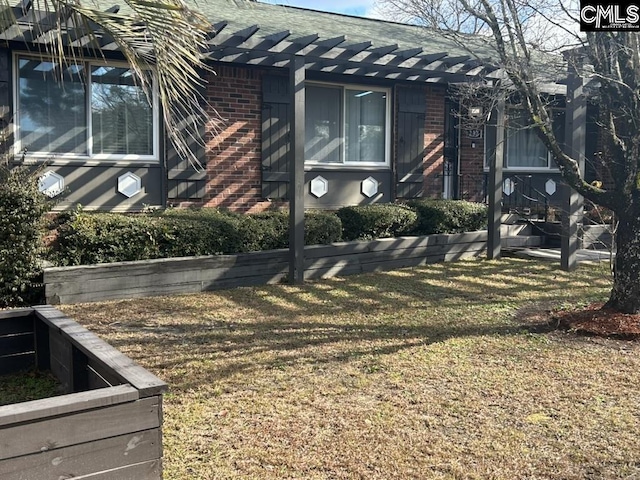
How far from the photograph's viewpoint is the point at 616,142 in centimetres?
613

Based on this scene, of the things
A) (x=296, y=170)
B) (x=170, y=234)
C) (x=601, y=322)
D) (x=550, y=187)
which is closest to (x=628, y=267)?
(x=601, y=322)

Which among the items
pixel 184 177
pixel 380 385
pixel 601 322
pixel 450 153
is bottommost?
pixel 380 385

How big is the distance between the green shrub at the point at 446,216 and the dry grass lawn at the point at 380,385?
2.83 meters

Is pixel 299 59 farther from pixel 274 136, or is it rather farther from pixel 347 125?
pixel 347 125

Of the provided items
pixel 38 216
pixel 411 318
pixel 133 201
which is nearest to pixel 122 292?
pixel 38 216

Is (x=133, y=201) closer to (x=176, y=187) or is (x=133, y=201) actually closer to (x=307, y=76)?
(x=176, y=187)

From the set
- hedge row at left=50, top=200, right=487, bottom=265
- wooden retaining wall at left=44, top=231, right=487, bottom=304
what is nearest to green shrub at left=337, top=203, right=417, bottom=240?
hedge row at left=50, top=200, right=487, bottom=265

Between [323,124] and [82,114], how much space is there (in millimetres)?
4000

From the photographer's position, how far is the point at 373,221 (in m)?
9.55

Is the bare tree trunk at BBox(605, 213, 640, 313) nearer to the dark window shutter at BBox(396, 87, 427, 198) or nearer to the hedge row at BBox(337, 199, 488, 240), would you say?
the hedge row at BBox(337, 199, 488, 240)

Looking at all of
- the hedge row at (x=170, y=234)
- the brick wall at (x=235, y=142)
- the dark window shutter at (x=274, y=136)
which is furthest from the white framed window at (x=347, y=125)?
the hedge row at (x=170, y=234)

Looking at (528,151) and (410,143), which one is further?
(528,151)

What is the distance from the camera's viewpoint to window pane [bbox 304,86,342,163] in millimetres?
10820

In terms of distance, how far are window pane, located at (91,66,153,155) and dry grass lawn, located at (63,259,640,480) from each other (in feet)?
10.2
